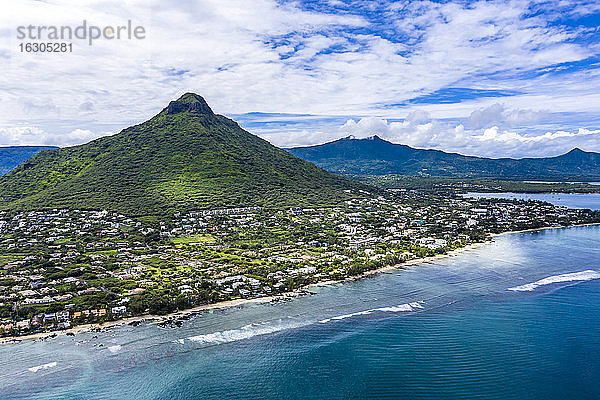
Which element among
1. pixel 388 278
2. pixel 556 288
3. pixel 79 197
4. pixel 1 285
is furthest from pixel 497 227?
pixel 79 197

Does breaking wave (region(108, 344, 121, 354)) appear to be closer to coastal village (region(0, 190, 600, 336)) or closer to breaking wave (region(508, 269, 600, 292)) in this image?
coastal village (region(0, 190, 600, 336))

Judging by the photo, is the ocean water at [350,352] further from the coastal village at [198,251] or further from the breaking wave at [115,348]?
the coastal village at [198,251]

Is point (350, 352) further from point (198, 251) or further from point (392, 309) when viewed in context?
point (198, 251)

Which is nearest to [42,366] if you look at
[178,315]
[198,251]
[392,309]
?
[178,315]

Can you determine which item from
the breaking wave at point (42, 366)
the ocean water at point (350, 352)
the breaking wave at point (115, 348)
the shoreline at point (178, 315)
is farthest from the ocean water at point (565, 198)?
the breaking wave at point (42, 366)

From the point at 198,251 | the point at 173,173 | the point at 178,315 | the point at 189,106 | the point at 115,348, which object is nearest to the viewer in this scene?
the point at 115,348

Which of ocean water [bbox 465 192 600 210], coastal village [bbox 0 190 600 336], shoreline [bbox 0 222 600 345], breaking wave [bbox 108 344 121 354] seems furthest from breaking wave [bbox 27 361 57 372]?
ocean water [bbox 465 192 600 210]
